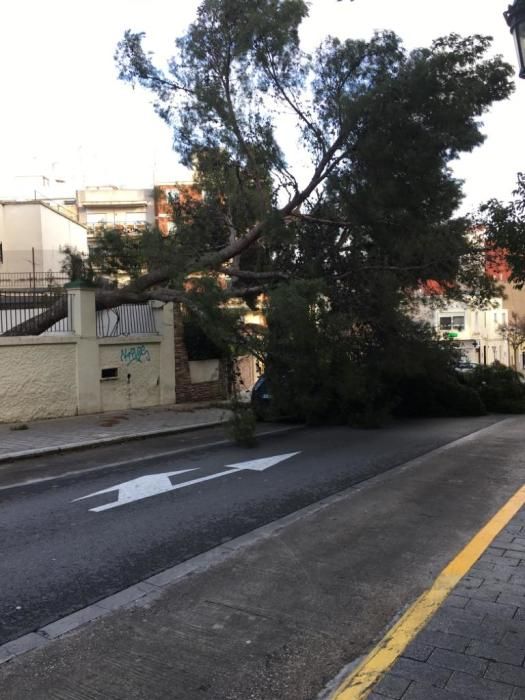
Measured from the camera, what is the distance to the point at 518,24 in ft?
15.0

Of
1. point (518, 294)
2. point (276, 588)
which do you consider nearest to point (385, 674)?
point (276, 588)

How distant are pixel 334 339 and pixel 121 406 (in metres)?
6.53

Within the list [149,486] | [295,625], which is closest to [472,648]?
[295,625]

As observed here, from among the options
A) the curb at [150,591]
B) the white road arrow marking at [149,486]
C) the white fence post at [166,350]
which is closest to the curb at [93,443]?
the white road arrow marking at [149,486]

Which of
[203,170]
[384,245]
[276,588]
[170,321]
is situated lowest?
[276,588]

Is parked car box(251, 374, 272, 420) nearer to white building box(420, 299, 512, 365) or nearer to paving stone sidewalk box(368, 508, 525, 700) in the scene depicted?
paving stone sidewalk box(368, 508, 525, 700)

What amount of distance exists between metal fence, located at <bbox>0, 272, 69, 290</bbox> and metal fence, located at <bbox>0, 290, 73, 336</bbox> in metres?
0.74

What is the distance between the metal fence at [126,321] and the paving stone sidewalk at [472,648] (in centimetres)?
1350

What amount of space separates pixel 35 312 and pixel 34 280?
14.5ft

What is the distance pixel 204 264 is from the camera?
1452 centimetres

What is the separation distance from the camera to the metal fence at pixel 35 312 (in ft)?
52.5

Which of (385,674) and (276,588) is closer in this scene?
(385,674)

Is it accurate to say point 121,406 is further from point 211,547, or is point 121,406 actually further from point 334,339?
point 211,547

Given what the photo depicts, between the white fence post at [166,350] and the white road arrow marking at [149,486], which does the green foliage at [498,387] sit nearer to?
the white fence post at [166,350]
